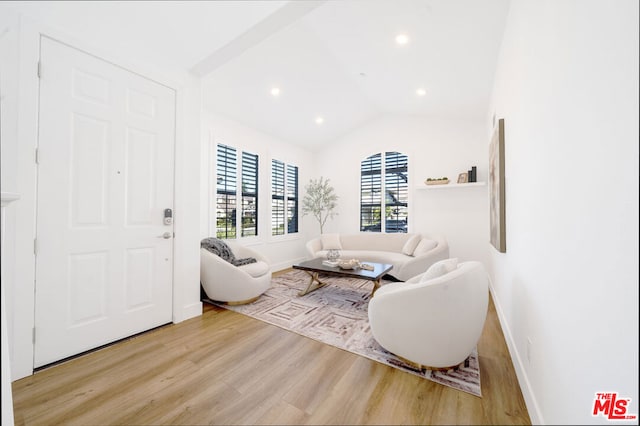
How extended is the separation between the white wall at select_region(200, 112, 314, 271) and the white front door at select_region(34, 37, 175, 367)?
1.40 metres

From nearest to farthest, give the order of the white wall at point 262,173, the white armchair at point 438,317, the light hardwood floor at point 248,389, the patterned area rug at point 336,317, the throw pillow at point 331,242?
the light hardwood floor at point 248,389, the white armchair at point 438,317, the patterned area rug at point 336,317, the white wall at point 262,173, the throw pillow at point 331,242

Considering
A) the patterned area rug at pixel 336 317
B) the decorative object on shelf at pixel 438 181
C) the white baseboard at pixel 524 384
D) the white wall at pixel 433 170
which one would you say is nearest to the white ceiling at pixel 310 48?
the white wall at pixel 433 170

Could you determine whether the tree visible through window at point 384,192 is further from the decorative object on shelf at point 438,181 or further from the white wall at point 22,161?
the white wall at point 22,161

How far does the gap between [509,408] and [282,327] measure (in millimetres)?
1834

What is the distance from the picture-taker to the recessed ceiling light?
112 inches

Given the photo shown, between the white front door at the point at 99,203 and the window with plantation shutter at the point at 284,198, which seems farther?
the window with plantation shutter at the point at 284,198

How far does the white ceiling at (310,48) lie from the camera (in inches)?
85.7

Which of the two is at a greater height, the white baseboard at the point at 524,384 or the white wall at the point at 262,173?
the white wall at the point at 262,173

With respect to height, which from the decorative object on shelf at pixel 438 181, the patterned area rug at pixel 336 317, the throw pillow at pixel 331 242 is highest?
the decorative object on shelf at pixel 438 181

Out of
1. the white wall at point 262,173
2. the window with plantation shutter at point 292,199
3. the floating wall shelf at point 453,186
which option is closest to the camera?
the white wall at point 262,173

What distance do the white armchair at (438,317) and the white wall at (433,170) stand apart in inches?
123

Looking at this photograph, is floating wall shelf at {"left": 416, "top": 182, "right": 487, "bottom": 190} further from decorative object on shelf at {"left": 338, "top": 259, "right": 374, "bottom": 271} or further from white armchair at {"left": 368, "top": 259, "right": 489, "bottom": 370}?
white armchair at {"left": 368, "top": 259, "right": 489, "bottom": 370}

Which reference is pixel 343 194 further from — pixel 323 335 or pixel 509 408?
pixel 509 408

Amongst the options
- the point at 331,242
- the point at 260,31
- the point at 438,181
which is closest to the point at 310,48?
the point at 260,31
